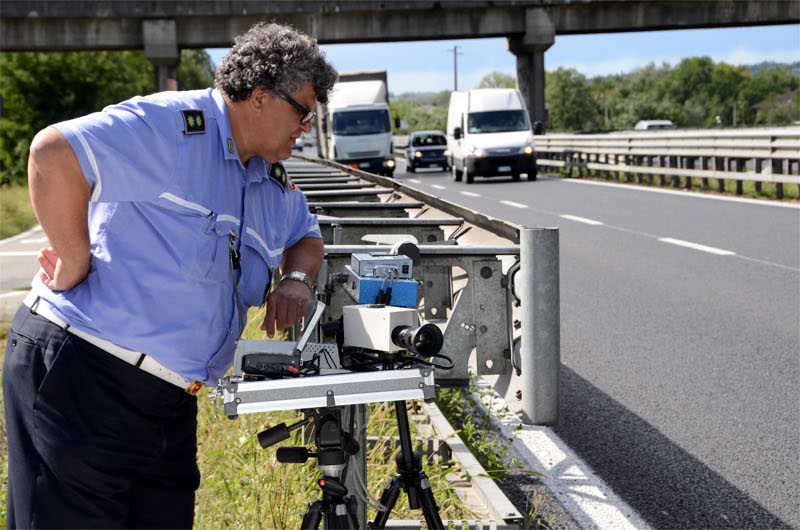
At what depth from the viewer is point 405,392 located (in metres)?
2.62

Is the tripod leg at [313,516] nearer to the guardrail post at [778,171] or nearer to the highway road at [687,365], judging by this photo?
the highway road at [687,365]

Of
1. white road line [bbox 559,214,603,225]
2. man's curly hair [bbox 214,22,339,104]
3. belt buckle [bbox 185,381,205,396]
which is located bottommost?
white road line [bbox 559,214,603,225]

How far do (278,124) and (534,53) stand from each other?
5222 cm

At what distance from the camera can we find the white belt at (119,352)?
9.48 ft

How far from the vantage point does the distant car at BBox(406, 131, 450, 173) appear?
160ft

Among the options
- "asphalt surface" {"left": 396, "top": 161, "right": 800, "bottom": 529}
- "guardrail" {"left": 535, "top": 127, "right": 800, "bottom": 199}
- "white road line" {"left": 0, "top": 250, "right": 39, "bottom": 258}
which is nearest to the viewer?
"asphalt surface" {"left": 396, "top": 161, "right": 800, "bottom": 529}

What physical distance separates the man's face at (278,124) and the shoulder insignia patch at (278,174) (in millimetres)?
125

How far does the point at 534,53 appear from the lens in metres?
53.9

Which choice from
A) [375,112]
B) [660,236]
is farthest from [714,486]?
[375,112]

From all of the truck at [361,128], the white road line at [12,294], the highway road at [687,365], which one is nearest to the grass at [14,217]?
the highway road at [687,365]

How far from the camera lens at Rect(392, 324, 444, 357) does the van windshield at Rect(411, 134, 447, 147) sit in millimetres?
47110

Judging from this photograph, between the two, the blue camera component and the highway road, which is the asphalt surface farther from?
the blue camera component

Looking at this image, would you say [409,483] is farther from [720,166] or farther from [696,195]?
[720,166]


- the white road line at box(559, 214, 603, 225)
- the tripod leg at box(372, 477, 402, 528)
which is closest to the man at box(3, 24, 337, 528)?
the tripod leg at box(372, 477, 402, 528)
